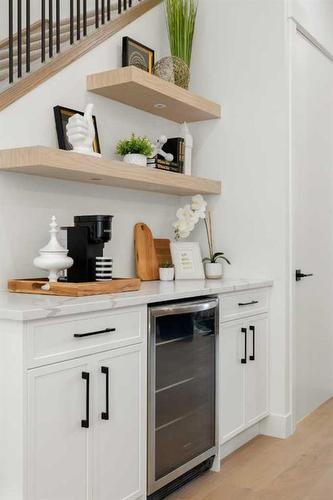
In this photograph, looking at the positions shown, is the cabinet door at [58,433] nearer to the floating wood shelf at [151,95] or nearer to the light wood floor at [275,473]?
the light wood floor at [275,473]

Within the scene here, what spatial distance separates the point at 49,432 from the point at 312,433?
2.02 m

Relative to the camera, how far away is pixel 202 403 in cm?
271

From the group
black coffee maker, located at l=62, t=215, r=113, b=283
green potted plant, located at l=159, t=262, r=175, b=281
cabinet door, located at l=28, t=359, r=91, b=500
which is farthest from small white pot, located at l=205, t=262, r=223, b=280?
cabinet door, located at l=28, t=359, r=91, b=500

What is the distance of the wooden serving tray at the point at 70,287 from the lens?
2.22 metres

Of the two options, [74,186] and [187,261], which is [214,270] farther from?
[74,186]

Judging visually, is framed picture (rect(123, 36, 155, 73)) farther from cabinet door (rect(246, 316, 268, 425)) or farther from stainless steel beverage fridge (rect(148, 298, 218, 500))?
cabinet door (rect(246, 316, 268, 425))

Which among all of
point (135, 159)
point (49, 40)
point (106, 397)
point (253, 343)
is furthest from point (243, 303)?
point (49, 40)

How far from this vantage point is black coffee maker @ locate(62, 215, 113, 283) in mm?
2465

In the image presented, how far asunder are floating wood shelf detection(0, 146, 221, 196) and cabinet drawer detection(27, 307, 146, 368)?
0.70 meters

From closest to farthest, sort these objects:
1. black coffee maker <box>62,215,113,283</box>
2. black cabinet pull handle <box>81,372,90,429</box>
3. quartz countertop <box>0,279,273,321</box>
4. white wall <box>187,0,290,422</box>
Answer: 1. quartz countertop <box>0,279,273,321</box>
2. black cabinet pull handle <box>81,372,90,429</box>
3. black coffee maker <box>62,215,113,283</box>
4. white wall <box>187,0,290,422</box>

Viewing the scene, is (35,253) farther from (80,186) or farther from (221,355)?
(221,355)

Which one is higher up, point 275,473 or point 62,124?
point 62,124

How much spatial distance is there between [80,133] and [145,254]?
3.15 ft

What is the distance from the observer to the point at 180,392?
2.54 meters
